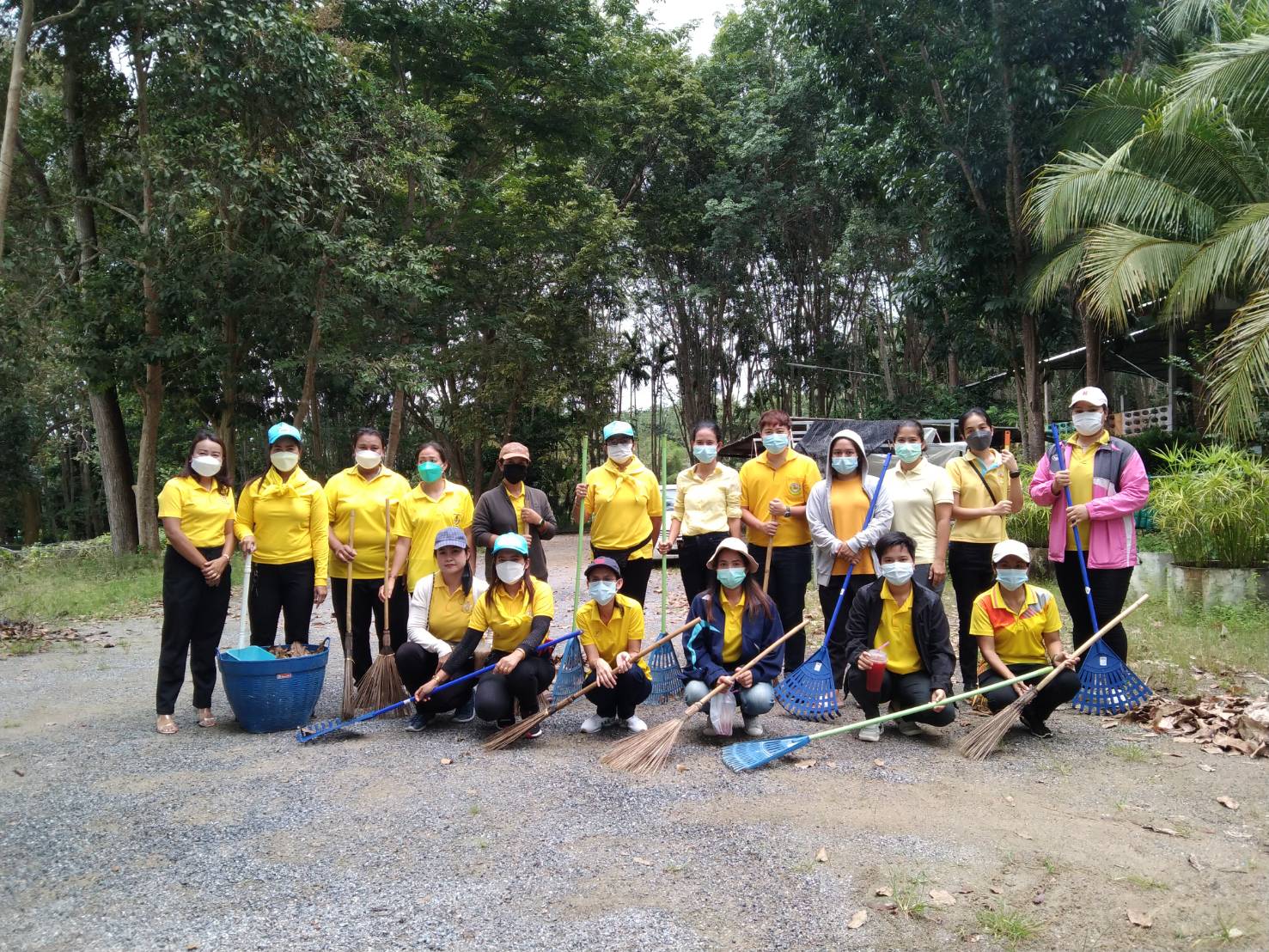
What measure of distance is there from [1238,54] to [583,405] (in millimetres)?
19584

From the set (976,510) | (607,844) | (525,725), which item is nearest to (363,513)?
(525,725)

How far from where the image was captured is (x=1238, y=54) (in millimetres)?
8211

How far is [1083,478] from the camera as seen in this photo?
220 inches

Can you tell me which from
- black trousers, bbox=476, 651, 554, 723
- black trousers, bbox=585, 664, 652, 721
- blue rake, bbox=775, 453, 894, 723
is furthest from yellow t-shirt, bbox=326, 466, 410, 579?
blue rake, bbox=775, 453, 894, 723

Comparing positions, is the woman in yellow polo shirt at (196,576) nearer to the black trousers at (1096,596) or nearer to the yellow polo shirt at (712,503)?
the yellow polo shirt at (712,503)

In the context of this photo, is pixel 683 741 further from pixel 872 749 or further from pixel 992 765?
pixel 992 765

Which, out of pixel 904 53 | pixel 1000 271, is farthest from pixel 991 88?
pixel 1000 271

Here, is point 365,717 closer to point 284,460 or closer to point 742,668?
point 284,460

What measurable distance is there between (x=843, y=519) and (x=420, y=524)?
8.70 feet

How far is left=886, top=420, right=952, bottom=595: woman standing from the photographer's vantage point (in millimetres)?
5652

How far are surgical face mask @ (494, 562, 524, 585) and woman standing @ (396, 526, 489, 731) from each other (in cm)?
22

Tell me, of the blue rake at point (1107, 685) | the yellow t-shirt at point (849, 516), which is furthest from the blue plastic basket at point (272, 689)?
the blue rake at point (1107, 685)

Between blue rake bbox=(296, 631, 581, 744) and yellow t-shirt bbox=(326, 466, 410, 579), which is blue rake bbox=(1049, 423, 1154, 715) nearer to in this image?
blue rake bbox=(296, 631, 581, 744)

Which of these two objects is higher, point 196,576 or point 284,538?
point 284,538
